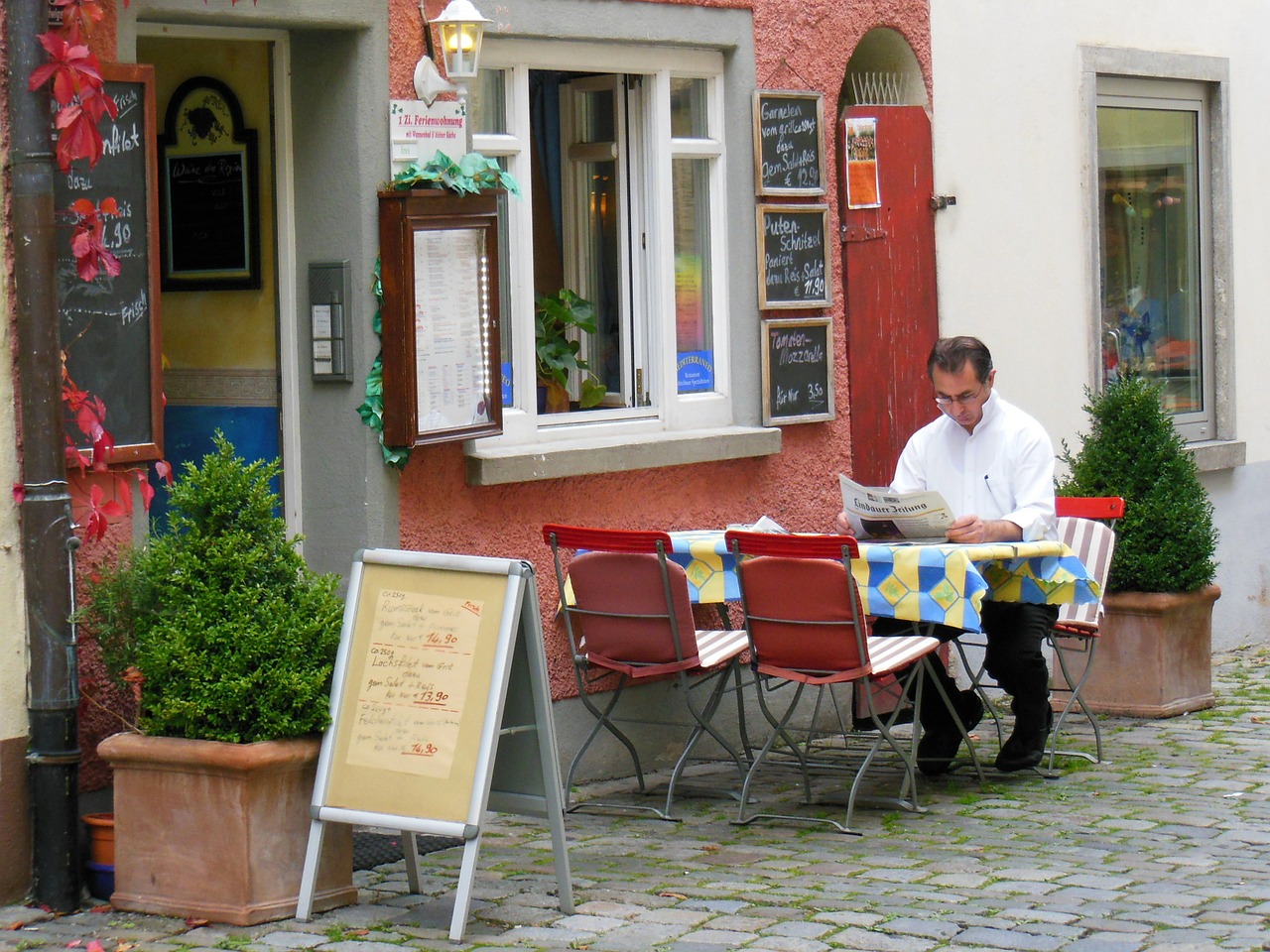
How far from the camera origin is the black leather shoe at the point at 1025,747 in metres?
7.46

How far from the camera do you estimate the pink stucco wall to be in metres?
7.01

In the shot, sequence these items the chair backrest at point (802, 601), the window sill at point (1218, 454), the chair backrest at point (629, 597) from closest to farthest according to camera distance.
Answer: the chair backrest at point (802, 601) < the chair backrest at point (629, 597) < the window sill at point (1218, 454)

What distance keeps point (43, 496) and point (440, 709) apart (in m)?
1.28

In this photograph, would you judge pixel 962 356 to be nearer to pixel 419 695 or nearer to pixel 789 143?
pixel 789 143

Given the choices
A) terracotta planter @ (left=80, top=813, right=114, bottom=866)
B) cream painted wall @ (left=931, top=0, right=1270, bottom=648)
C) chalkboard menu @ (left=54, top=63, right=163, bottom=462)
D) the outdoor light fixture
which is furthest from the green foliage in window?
cream painted wall @ (left=931, top=0, right=1270, bottom=648)

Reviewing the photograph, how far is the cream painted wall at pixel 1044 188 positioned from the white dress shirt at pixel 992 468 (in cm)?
181

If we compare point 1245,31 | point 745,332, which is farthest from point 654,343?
point 1245,31

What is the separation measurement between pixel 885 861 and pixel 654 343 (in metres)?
2.68

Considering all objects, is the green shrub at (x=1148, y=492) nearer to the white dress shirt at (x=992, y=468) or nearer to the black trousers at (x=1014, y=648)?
the white dress shirt at (x=992, y=468)

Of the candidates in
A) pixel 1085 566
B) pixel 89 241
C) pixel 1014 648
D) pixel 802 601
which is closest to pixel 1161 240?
pixel 1085 566

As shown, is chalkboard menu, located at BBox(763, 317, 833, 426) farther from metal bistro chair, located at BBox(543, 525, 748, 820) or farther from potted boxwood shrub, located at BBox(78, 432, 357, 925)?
potted boxwood shrub, located at BBox(78, 432, 357, 925)

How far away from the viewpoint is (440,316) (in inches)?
272

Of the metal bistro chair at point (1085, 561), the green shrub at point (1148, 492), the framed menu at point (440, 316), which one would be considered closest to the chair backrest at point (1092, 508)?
the metal bistro chair at point (1085, 561)

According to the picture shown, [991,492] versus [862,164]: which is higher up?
[862,164]
